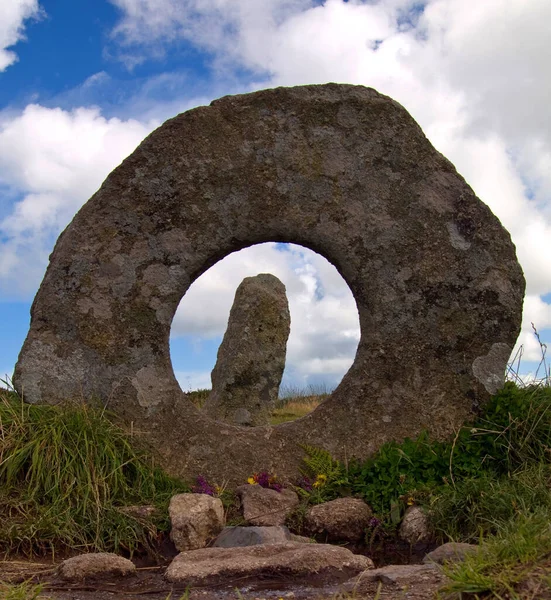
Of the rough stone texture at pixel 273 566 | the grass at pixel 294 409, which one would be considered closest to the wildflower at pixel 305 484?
the rough stone texture at pixel 273 566

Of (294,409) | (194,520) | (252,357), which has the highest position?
(252,357)

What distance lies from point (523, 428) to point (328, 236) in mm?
1942

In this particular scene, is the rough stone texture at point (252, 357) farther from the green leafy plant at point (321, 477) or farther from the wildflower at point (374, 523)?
the wildflower at point (374, 523)

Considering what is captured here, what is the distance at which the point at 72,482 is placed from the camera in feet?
15.1

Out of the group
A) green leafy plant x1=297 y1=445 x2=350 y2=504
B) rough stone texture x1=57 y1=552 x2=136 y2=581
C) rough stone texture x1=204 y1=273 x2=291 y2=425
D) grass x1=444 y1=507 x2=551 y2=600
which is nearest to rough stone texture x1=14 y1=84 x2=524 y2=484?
green leafy plant x1=297 y1=445 x2=350 y2=504

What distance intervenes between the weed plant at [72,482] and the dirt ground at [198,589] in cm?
42

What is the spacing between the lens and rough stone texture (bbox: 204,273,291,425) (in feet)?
30.5

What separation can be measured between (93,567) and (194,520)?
2.99 ft

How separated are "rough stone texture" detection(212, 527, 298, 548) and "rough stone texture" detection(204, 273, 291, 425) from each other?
494 cm

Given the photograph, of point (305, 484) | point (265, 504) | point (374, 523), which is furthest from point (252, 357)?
point (374, 523)

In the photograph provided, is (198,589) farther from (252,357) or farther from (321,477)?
(252,357)

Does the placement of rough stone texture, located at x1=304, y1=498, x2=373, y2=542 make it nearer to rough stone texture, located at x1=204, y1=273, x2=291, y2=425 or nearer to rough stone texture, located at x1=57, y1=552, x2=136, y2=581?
rough stone texture, located at x1=57, y1=552, x2=136, y2=581

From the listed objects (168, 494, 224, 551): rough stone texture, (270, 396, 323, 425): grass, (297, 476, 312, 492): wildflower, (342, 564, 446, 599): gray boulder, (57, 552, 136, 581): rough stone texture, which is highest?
(270, 396, 323, 425): grass

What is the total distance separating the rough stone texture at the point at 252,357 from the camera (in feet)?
30.5
